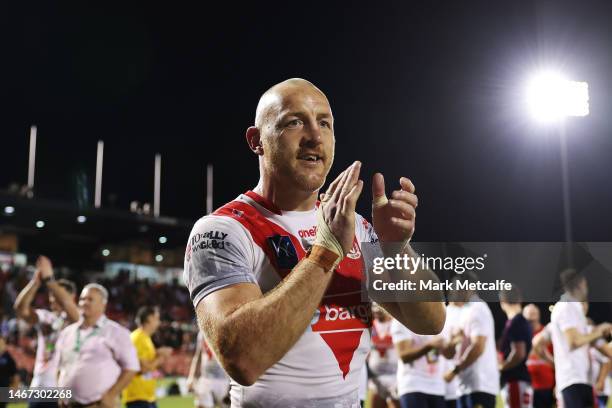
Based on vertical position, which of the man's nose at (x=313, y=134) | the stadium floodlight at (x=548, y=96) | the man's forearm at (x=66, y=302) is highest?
the stadium floodlight at (x=548, y=96)

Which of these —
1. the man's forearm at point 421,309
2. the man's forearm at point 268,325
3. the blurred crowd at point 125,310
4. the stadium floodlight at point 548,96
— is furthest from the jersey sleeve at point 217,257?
the blurred crowd at point 125,310

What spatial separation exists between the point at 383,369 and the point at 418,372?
2219 millimetres

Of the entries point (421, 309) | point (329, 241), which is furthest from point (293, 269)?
point (421, 309)

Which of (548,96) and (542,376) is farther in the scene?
(548,96)

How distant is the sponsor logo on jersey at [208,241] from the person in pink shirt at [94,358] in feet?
19.9

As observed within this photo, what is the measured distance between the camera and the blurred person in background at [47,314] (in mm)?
8070

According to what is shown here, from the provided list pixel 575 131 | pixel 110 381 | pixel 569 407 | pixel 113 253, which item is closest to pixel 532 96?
pixel 575 131

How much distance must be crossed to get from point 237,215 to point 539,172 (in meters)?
26.0

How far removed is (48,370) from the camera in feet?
30.8

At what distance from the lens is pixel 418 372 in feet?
27.2

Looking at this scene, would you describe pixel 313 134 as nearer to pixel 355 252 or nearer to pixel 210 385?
pixel 355 252

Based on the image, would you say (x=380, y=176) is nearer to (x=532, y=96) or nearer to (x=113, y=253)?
(x=532, y=96)

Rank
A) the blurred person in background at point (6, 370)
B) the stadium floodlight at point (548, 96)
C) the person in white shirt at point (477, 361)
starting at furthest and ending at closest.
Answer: the stadium floodlight at point (548, 96)
the blurred person in background at point (6, 370)
the person in white shirt at point (477, 361)

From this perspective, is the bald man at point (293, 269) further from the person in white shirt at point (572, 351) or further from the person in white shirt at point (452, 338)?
the person in white shirt at point (452, 338)
